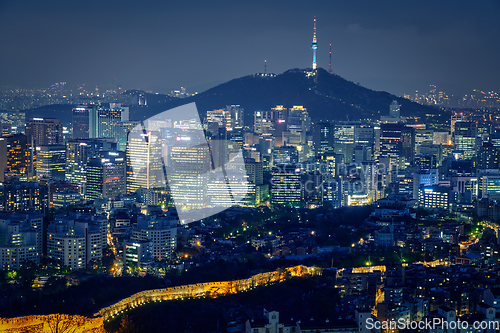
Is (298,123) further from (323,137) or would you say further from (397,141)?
(397,141)

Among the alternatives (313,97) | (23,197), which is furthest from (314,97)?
(23,197)

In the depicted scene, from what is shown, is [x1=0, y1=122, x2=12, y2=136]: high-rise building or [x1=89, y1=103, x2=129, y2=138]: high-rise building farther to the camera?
[x1=89, y1=103, x2=129, y2=138]: high-rise building

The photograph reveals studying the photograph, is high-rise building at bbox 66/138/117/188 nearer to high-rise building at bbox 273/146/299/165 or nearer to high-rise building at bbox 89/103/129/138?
high-rise building at bbox 89/103/129/138

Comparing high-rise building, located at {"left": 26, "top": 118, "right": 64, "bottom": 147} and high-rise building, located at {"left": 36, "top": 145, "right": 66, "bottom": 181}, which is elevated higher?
high-rise building, located at {"left": 26, "top": 118, "right": 64, "bottom": 147}

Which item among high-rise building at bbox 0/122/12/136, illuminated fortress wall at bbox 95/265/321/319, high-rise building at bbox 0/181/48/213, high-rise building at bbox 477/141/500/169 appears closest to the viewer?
illuminated fortress wall at bbox 95/265/321/319

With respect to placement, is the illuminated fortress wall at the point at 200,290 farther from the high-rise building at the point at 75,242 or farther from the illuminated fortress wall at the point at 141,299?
the high-rise building at the point at 75,242

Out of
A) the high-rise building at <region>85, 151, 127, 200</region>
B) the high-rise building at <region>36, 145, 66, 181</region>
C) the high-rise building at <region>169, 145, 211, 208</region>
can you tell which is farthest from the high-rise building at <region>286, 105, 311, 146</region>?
the high-rise building at <region>85, 151, 127, 200</region>

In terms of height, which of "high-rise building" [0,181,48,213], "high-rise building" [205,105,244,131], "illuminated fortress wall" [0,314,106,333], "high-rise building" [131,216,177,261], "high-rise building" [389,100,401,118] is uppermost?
"high-rise building" [389,100,401,118]
